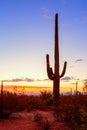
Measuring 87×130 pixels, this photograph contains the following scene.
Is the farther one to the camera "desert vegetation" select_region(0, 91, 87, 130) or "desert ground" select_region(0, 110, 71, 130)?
"desert ground" select_region(0, 110, 71, 130)

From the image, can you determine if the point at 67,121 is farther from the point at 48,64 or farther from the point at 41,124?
the point at 48,64

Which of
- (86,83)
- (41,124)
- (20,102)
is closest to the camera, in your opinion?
(41,124)

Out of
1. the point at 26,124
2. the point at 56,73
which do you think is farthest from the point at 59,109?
the point at 56,73

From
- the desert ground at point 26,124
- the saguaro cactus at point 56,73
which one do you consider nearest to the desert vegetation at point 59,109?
the desert ground at point 26,124

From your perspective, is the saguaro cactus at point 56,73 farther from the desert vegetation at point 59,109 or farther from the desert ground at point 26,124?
the desert ground at point 26,124

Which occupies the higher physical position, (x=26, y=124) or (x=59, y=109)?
(x=59, y=109)

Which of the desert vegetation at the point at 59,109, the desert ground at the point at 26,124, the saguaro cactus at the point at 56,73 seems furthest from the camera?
the saguaro cactus at the point at 56,73

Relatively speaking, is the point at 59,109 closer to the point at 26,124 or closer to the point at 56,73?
the point at 26,124

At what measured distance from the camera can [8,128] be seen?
14773 mm

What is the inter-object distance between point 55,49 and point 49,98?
246 inches

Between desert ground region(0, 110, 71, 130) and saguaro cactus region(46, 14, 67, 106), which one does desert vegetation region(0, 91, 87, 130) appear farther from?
saguaro cactus region(46, 14, 67, 106)

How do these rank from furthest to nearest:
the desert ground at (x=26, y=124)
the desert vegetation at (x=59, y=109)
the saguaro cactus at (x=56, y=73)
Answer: the saguaro cactus at (x=56, y=73) < the desert ground at (x=26, y=124) < the desert vegetation at (x=59, y=109)

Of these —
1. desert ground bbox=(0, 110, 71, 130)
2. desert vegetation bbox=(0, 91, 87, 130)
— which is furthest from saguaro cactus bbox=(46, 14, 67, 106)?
desert ground bbox=(0, 110, 71, 130)

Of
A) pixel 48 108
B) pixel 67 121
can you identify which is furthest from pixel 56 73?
pixel 67 121
